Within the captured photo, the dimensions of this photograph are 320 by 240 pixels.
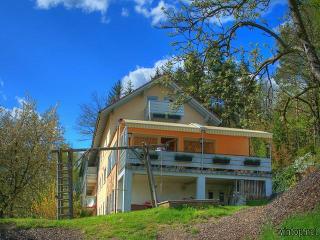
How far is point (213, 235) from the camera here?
1351 centimetres

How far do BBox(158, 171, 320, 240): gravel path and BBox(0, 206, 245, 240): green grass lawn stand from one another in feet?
2.88

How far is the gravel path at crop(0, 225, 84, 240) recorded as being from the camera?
15.2 m

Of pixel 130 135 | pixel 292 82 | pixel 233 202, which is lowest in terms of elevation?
pixel 233 202

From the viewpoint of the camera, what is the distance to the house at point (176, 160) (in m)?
28.9

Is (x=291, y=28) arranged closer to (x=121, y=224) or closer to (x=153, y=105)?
(x=121, y=224)

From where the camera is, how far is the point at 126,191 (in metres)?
27.3

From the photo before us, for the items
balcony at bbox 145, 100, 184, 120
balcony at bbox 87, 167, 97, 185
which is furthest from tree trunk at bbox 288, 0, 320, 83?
balcony at bbox 87, 167, 97, 185

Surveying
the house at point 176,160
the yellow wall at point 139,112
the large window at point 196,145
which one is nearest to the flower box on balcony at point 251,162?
the house at point 176,160

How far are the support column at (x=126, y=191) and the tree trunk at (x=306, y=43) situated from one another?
1568 cm

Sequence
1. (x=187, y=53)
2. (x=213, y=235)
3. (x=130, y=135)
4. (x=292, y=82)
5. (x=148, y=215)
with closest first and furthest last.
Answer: (x=213, y=235)
(x=187, y=53)
(x=148, y=215)
(x=292, y=82)
(x=130, y=135)

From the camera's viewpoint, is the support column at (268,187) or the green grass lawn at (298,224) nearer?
the green grass lawn at (298,224)

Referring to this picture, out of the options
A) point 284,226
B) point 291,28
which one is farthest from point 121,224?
point 291,28

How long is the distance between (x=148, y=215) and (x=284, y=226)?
315 inches

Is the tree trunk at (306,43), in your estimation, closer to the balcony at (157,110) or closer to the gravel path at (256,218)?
the gravel path at (256,218)
